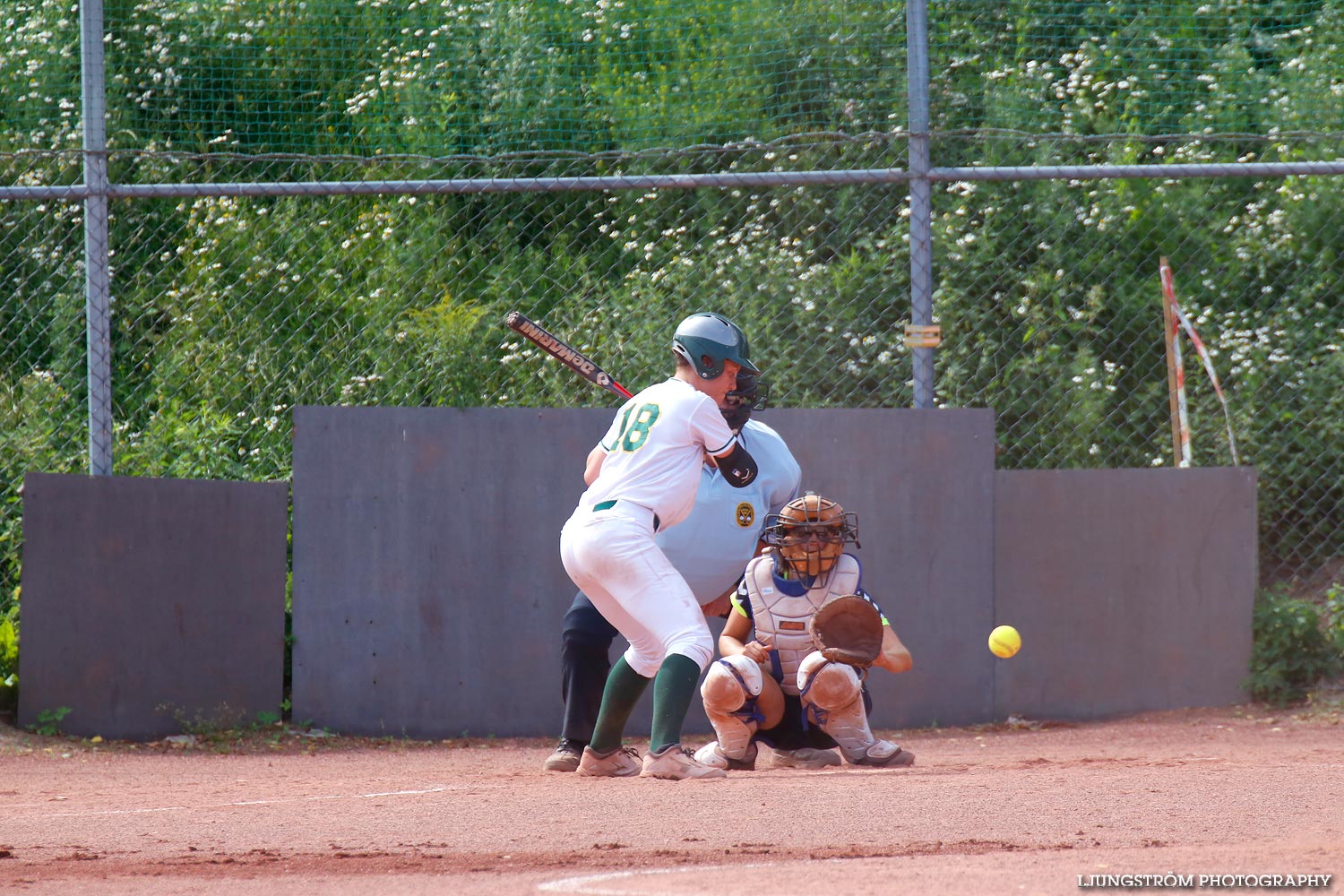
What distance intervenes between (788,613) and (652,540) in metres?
0.75

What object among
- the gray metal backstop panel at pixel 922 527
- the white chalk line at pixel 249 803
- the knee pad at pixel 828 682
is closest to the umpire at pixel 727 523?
the knee pad at pixel 828 682

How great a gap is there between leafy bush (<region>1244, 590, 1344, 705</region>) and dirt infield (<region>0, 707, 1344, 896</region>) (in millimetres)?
1406

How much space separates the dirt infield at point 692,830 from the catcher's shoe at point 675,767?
0.10 m

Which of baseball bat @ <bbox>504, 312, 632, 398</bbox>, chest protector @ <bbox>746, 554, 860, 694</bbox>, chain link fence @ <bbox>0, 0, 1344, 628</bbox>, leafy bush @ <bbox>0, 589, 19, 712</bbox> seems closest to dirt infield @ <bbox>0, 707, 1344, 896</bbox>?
chest protector @ <bbox>746, 554, 860, 694</bbox>

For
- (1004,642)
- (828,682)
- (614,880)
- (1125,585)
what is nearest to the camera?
(614,880)

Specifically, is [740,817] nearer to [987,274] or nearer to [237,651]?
[237,651]

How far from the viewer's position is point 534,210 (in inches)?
317

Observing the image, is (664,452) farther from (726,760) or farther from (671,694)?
(726,760)

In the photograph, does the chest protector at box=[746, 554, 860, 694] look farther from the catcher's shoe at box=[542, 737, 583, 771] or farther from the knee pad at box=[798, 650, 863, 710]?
the catcher's shoe at box=[542, 737, 583, 771]

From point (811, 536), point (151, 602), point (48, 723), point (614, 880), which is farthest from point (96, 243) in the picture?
point (614, 880)

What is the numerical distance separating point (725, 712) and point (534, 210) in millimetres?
3995

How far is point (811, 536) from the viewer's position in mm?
5074

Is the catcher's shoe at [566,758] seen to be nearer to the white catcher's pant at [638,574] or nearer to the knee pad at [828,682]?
the white catcher's pant at [638,574]

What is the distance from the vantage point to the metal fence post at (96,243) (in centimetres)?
670
